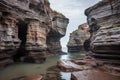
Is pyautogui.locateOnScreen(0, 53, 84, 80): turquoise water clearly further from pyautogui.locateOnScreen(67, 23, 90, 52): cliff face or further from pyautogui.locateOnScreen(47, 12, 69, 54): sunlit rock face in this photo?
pyautogui.locateOnScreen(67, 23, 90, 52): cliff face

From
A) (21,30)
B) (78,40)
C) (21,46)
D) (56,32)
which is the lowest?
(21,46)

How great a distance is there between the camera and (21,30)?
79.7ft

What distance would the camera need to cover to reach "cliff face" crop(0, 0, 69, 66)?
619 inches

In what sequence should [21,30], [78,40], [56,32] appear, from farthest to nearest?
[78,40] < [56,32] < [21,30]

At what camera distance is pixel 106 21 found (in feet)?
60.0

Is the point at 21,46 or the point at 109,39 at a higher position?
the point at 109,39

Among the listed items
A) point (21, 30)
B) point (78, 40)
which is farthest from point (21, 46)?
point (78, 40)

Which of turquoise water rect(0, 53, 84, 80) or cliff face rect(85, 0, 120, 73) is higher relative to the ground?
cliff face rect(85, 0, 120, 73)

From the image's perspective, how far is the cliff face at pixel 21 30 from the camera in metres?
15.7

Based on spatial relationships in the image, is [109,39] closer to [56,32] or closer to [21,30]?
[21,30]

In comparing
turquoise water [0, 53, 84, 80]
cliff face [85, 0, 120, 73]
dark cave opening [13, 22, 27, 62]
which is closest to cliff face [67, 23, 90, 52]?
dark cave opening [13, 22, 27, 62]

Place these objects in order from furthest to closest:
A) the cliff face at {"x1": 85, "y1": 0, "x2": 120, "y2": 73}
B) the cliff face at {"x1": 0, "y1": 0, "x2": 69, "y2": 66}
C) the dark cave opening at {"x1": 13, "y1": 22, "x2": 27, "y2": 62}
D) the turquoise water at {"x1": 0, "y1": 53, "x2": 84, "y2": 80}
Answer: the dark cave opening at {"x1": 13, "y1": 22, "x2": 27, "y2": 62} < the cliff face at {"x1": 0, "y1": 0, "x2": 69, "y2": 66} < the turquoise water at {"x1": 0, "y1": 53, "x2": 84, "y2": 80} < the cliff face at {"x1": 85, "y1": 0, "x2": 120, "y2": 73}

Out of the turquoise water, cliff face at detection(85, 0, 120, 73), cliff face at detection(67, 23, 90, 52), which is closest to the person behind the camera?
cliff face at detection(85, 0, 120, 73)

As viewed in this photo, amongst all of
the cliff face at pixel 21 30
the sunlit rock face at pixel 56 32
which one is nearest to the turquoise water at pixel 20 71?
the cliff face at pixel 21 30
